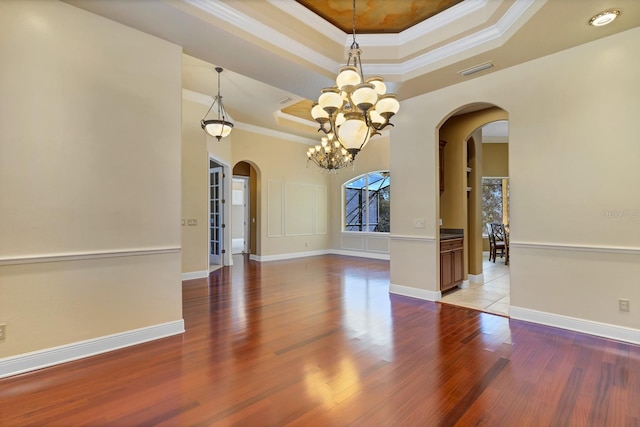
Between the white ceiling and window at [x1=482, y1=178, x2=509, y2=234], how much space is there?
6590mm

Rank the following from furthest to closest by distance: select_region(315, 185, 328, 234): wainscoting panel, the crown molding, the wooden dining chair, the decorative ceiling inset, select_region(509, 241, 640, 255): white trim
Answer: select_region(315, 185, 328, 234): wainscoting panel < the wooden dining chair < the crown molding < the decorative ceiling inset < select_region(509, 241, 640, 255): white trim

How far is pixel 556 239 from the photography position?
139 inches

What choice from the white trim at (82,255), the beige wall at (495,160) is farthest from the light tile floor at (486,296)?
the beige wall at (495,160)

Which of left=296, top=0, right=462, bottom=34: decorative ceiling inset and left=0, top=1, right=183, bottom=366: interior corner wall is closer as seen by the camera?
left=0, top=1, right=183, bottom=366: interior corner wall

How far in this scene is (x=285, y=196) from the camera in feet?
29.3

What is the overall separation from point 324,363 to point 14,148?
3.12 m

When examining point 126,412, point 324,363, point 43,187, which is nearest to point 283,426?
point 324,363

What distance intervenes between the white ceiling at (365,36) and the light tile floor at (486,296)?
3183 mm

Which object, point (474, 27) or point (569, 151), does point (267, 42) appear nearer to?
point (474, 27)

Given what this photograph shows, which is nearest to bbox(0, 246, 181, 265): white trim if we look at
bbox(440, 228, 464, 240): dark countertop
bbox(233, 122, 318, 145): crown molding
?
bbox(440, 228, 464, 240): dark countertop

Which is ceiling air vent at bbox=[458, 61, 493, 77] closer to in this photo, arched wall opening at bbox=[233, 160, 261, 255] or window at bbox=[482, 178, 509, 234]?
arched wall opening at bbox=[233, 160, 261, 255]

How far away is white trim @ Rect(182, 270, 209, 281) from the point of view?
5.98 m

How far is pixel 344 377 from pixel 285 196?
6.87 meters

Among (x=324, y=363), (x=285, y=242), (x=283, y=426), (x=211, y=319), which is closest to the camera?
(x=283, y=426)
